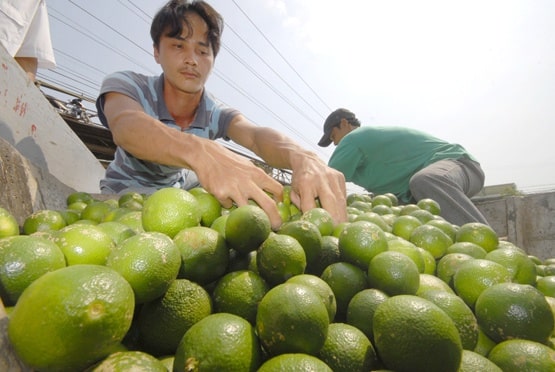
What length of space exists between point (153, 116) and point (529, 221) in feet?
19.3

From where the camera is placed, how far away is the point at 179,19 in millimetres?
3510

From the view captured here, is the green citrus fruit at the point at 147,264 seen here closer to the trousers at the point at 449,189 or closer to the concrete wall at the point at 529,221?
the trousers at the point at 449,189

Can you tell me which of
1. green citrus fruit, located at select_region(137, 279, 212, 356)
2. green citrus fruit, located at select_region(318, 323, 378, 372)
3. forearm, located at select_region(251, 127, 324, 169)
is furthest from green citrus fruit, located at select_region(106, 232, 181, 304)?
forearm, located at select_region(251, 127, 324, 169)

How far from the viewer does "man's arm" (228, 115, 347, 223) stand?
7.46ft

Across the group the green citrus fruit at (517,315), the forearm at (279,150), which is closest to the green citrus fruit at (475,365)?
the green citrus fruit at (517,315)

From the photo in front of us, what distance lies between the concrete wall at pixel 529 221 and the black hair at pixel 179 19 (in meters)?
5.22

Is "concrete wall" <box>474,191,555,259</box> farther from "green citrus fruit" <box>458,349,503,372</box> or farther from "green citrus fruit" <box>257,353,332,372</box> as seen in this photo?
"green citrus fruit" <box>257,353,332,372</box>

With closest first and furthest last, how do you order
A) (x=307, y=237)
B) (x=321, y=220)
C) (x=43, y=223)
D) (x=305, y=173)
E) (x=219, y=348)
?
1. (x=219, y=348)
2. (x=307, y=237)
3. (x=43, y=223)
4. (x=321, y=220)
5. (x=305, y=173)

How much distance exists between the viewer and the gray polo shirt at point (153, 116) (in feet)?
11.5

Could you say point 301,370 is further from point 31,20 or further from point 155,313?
point 31,20

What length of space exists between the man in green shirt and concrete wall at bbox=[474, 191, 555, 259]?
903mm

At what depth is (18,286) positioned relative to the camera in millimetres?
1022

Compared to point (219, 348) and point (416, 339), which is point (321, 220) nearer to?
point (416, 339)

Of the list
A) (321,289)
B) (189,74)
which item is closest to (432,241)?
(321,289)
